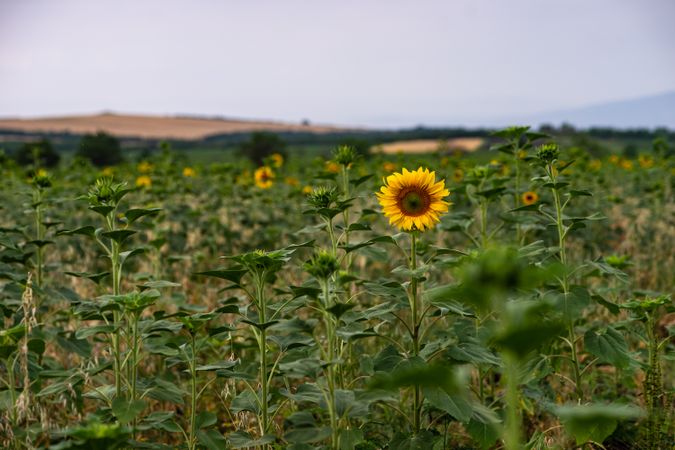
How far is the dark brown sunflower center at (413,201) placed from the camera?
253 centimetres

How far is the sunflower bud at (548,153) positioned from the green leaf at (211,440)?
68.3 inches

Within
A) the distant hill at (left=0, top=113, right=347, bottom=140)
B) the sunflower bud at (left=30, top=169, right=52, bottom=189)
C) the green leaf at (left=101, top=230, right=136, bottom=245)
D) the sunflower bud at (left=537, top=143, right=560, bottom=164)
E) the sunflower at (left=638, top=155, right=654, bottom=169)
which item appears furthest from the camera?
the distant hill at (left=0, top=113, right=347, bottom=140)

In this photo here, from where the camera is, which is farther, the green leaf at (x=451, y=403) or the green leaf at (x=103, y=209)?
the green leaf at (x=103, y=209)

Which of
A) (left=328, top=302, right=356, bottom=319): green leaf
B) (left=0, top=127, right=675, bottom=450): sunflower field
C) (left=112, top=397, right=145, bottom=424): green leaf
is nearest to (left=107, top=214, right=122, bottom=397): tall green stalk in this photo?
(left=0, top=127, right=675, bottom=450): sunflower field

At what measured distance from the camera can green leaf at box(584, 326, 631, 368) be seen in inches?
89.0

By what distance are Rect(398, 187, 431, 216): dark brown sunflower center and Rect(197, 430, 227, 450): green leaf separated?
1.11 m

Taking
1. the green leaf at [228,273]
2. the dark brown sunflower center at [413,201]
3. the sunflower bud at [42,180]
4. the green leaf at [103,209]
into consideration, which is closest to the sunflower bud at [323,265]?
the green leaf at [228,273]

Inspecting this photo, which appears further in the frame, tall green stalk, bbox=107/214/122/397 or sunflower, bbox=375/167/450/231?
sunflower, bbox=375/167/450/231

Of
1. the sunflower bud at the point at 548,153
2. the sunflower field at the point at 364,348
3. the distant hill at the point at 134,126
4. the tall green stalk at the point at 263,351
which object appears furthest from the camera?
the distant hill at the point at 134,126

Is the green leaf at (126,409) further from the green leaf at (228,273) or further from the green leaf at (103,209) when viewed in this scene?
the green leaf at (103,209)

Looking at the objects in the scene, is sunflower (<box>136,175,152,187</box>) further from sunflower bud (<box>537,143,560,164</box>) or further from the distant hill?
the distant hill

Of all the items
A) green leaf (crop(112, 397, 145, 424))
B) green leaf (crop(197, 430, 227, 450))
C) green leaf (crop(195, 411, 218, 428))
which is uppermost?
green leaf (crop(112, 397, 145, 424))

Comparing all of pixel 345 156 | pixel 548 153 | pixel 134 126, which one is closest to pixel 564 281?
pixel 548 153

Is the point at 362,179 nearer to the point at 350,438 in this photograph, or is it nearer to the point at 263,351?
the point at 263,351
